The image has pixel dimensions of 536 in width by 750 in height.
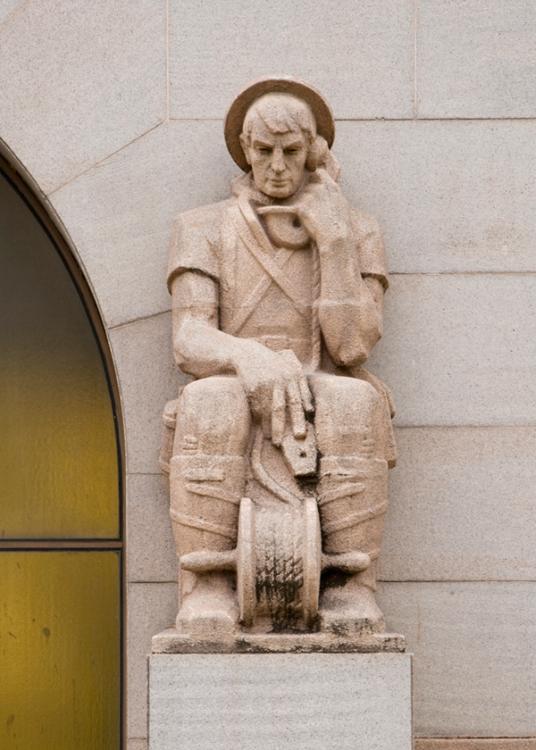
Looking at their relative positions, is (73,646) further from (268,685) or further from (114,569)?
(268,685)

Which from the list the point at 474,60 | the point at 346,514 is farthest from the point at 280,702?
the point at 474,60

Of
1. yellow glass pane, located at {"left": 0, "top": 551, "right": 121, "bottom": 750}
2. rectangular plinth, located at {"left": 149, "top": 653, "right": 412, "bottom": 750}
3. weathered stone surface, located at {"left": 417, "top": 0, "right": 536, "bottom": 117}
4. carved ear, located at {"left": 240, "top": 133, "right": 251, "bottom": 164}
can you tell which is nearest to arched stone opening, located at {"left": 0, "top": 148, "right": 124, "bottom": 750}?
yellow glass pane, located at {"left": 0, "top": 551, "right": 121, "bottom": 750}

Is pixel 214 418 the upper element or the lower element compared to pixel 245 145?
lower

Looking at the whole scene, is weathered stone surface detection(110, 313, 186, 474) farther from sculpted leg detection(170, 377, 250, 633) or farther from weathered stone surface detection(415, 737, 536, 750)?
weathered stone surface detection(415, 737, 536, 750)

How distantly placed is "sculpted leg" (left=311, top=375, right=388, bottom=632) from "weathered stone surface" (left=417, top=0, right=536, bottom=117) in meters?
2.16

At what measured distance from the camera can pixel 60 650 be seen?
8430mm

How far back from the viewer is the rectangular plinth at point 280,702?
21.7 ft

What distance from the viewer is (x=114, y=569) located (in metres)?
8.49

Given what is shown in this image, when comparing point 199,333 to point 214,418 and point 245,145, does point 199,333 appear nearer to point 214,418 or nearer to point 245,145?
point 214,418

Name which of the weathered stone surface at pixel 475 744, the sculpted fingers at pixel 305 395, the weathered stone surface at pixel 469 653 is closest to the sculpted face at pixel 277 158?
the sculpted fingers at pixel 305 395

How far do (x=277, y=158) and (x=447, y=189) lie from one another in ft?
4.40

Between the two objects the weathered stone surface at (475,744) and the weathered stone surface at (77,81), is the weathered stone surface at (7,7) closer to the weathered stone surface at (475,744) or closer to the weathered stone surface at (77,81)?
the weathered stone surface at (77,81)

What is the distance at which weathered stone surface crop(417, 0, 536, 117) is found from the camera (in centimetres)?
841

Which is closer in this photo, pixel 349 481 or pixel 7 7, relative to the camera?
pixel 349 481
